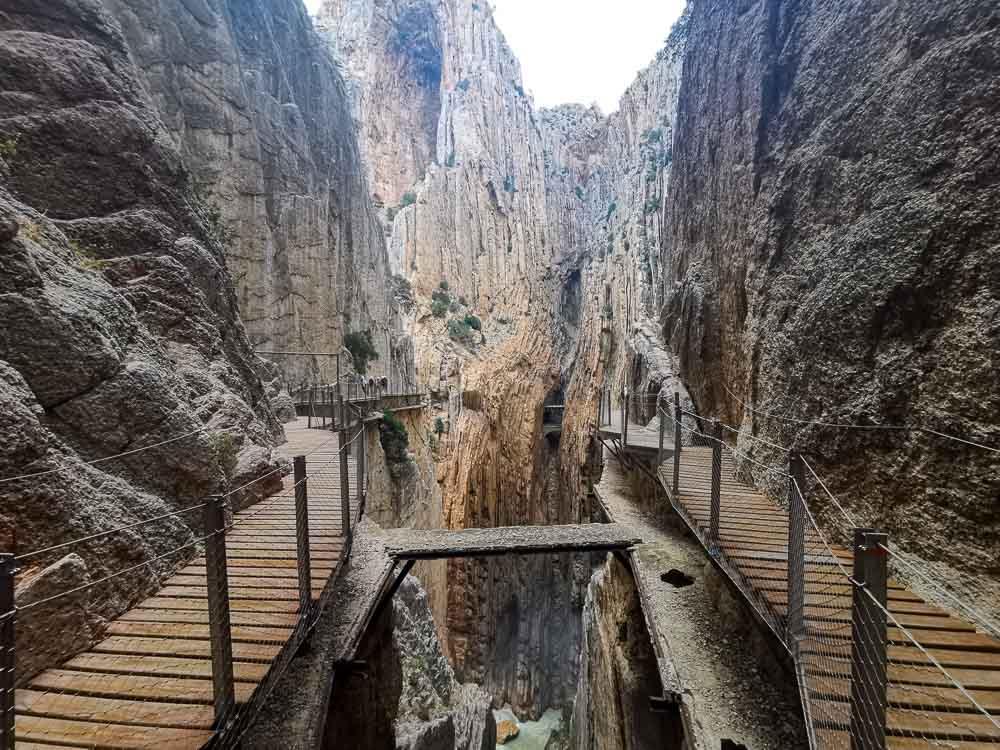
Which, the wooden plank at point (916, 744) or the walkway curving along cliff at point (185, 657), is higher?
the walkway curving along cliff at point (185, 657)

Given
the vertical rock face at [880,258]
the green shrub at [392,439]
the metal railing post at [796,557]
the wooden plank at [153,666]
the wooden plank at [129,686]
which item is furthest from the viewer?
the green shrub at [392,439]

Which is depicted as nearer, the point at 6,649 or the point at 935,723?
the point at 6,649

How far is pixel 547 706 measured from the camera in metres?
23.5

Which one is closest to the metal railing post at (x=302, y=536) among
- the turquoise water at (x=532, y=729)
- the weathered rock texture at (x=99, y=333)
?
the weathered rock texture at (x=99, y=333)

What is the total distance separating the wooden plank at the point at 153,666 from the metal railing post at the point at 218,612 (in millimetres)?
334

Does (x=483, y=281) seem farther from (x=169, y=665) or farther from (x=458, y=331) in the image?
(x=169, y=665)

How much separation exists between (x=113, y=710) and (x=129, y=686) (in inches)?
7.0

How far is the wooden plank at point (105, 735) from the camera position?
2.42 meters

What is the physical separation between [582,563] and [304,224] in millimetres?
19582

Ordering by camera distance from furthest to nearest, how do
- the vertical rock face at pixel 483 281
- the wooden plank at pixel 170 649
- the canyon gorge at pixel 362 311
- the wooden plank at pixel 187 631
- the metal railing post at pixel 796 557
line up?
the vertical rock face at pixel 483 281 → the canyon gorge at pixel 362 311 → the metal railing post at pixel 796 557 → the wooden plank at pixel 187 631 → the wooden plank at pixel 170 649

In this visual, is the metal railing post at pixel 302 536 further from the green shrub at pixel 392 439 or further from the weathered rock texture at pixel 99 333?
the green shrub at pixel 392 439

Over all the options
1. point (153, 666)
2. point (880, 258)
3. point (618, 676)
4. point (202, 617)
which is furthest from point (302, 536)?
point (880, 258)

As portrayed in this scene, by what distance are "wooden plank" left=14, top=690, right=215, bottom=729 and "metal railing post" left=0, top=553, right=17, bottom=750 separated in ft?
3.13

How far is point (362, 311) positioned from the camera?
21.8m
